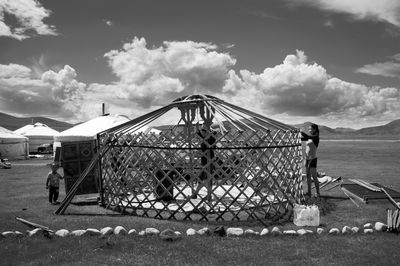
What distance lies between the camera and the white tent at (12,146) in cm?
1848

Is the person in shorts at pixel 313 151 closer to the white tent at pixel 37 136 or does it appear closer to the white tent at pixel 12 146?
the white tent at pixel 12 146

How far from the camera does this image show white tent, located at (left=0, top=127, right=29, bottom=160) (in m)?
18.5

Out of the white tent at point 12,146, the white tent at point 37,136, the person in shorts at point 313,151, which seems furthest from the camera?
the white tent at point 37,136

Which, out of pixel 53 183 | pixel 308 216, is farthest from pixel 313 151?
pixel 53 183

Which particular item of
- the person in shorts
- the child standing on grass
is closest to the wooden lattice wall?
the person in shorts

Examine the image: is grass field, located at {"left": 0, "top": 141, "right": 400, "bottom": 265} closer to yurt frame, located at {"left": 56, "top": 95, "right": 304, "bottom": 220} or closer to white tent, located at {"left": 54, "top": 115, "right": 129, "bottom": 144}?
yurt frame, located at {"left": 56, "top": 95, "right": 304, "bottom": 220}

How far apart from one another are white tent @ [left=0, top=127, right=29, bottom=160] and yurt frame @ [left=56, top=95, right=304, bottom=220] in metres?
13.3

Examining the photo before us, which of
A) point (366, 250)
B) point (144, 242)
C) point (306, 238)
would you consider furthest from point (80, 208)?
point (366, 250)

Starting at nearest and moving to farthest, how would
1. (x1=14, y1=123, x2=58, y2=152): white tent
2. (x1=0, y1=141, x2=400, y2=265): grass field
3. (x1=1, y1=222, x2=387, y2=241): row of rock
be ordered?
1. (x1=0, y1=141, x2=400, y2=265): grass field
2. (x1=1, y1=222, x2=387, y2=241): row of rock
3. (x1=14, y1=123, x2=58, y2=152): white tent

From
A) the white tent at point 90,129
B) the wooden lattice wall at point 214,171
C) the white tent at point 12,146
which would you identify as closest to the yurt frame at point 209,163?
the wooden lattice wall at point 214,171

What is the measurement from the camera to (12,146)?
738 inches

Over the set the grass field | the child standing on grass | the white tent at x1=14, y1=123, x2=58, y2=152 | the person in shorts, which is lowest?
the grass field

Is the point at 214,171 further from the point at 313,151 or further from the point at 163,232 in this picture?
the point at 313,151

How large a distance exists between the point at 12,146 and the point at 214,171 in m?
15.5
